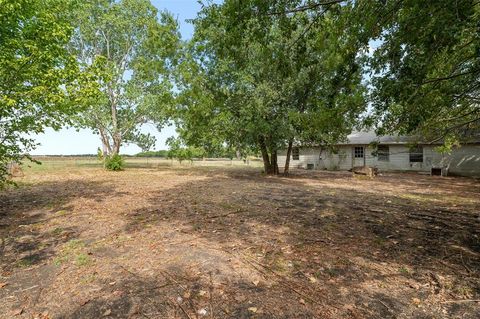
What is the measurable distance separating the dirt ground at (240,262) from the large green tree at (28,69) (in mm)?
2287

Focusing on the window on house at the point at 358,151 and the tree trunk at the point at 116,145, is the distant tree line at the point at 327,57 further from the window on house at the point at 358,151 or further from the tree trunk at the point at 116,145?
the tree trunk at the point at 116,145

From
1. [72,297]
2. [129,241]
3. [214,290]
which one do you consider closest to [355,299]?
[214,290]

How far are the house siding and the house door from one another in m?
Answer: 0.09

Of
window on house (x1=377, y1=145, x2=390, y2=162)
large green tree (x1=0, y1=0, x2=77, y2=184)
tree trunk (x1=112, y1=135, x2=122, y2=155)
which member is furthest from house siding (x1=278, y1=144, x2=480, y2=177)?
tree trunk (x1=112, y1=135, x2=122, y2=155)

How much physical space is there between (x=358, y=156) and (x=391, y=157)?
2706mm

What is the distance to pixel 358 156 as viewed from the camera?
84.9ft

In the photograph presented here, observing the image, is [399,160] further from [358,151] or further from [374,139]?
[358,151]

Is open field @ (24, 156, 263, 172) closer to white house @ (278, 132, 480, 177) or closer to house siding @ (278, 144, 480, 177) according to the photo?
house siding @ (278, 144, 480, 177)

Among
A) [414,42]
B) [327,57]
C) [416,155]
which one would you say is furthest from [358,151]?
[414,42]

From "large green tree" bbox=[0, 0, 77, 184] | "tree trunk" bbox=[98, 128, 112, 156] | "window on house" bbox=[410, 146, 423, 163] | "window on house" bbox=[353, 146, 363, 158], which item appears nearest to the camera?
"large green tree" bbox=[0, 0, 77, 184]

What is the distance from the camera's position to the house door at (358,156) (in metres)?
25.6

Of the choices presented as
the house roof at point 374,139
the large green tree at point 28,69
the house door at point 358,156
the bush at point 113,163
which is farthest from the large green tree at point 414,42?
the bush at point 113,163

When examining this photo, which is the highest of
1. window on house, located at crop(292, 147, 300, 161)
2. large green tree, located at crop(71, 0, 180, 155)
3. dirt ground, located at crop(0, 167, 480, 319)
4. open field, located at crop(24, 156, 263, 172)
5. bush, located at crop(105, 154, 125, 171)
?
large green tree, located at crop(71, 0, 180, 155)

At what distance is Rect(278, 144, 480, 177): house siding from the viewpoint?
1994 cm
